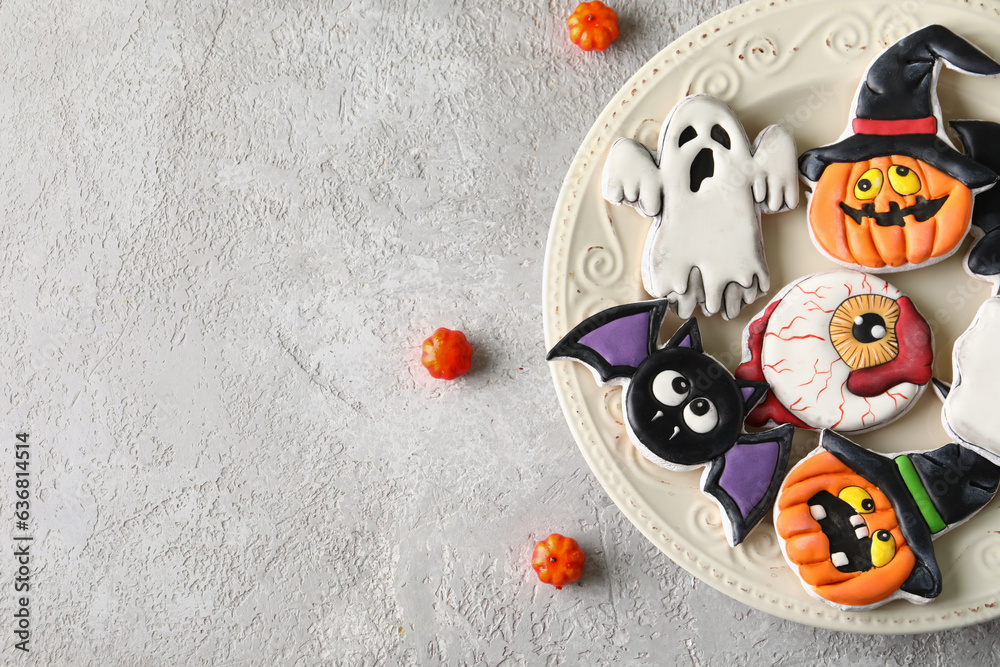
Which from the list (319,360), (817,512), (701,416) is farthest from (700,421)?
(319,360)

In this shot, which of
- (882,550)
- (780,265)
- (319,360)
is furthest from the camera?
(319,360)

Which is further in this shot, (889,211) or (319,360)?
(319,360)

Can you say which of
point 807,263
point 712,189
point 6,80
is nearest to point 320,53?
point 6,80

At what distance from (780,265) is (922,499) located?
0.44m

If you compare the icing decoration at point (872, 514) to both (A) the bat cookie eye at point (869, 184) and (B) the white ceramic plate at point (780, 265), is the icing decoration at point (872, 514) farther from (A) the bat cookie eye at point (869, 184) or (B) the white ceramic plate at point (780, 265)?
(A) the bat cookie eye at point (869, 184)

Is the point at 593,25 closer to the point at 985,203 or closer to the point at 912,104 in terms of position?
the point at 912,104

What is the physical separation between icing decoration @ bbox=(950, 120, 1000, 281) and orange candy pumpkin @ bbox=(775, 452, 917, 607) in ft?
1.35

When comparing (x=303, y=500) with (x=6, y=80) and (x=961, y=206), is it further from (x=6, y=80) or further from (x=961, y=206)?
(x=961, y=206)

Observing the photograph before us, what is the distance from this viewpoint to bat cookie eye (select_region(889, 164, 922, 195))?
1.10 meters

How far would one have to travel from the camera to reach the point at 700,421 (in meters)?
1.10

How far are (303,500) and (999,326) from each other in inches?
49.5

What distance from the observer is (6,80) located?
1391 mm

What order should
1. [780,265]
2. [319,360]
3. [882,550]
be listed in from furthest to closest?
[319,360]
[780,265]
[882,550]

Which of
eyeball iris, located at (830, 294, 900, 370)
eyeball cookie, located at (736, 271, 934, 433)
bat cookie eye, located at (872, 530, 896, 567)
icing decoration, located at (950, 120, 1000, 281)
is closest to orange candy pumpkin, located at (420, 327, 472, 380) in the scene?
eyeball cookie, located at (736, 271, 934, 433)
